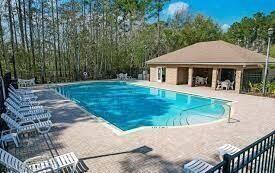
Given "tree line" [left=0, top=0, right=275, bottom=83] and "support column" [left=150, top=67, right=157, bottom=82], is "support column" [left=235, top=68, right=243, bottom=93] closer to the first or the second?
"support column" [left=150, top=67, right=157, bottom=82]

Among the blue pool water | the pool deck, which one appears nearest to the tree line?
the blue pool water

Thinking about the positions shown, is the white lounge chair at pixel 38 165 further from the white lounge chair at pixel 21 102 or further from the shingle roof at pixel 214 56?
the shingle roof at pixel 214 56

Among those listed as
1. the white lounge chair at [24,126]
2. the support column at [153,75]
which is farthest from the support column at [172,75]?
the white lounge chair at [24,126]

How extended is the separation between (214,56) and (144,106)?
8.63 metres

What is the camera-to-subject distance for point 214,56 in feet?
62.3

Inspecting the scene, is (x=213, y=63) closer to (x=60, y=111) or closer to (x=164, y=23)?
(x=60, y=111)

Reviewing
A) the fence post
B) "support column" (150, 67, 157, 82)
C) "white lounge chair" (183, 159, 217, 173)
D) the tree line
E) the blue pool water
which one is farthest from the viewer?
"support column" (150, 67, 157, 82)

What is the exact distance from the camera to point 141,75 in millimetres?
27469

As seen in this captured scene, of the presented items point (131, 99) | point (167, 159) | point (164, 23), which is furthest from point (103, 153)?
point (164, 23)

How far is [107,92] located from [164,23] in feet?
62.7

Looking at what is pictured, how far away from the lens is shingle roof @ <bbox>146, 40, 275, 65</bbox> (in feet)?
56.5

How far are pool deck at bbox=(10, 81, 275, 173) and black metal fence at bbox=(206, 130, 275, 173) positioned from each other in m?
1.61

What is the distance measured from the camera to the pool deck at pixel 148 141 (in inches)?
217

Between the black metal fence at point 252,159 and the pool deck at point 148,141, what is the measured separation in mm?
1610
